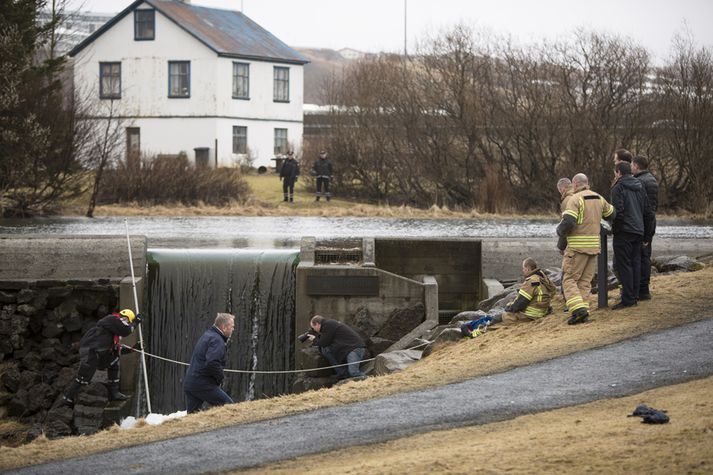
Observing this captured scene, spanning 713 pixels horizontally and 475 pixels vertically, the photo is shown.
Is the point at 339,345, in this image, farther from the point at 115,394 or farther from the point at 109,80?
the point at 109,80

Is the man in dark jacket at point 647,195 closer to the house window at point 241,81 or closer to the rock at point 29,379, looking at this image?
the rock at point 29,379

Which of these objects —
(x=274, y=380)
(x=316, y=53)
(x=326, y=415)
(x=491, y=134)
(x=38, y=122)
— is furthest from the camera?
(x=316, y=53)

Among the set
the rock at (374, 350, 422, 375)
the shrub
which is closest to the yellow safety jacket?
the rock at (374, 350, 422, 375)

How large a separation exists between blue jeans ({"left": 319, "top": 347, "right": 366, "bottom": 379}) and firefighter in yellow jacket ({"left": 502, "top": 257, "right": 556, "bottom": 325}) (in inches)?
148

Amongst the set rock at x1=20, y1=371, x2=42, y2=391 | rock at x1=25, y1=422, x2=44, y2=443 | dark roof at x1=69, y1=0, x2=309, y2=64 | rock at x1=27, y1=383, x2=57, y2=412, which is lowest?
rock at x1=25, y1=422, x2=44, y2=443

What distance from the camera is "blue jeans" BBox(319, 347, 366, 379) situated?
2022 cm

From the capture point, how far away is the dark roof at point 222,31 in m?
58.6

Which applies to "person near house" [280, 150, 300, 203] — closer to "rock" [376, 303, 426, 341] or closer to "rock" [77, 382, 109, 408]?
"rock" [376, 303, 426, 341]

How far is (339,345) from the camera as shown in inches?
798

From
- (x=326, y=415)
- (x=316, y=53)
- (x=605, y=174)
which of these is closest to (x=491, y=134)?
(x=605, y=174)

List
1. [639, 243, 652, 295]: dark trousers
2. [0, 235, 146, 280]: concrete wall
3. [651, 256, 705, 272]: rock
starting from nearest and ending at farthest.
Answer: [639, 243, 652, 295]: dark trousers, [651, 256, 705, 272]: rock, [0, 235, 146, 280]: concrete wall

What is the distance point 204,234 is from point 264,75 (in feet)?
108

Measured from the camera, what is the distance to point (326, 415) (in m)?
12.1

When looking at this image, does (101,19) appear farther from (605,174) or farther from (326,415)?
(326,415)
